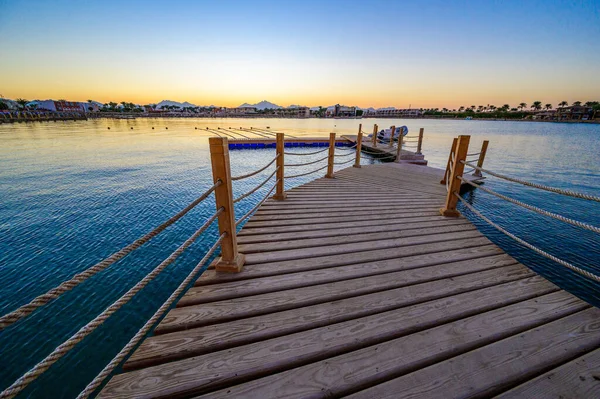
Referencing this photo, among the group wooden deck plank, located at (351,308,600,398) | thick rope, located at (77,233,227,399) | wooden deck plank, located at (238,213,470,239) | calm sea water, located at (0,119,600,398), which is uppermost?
thick rope, located at (77,233,227,399)

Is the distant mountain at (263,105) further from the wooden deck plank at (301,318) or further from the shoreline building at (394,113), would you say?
the wooden deck plank at (301,318)

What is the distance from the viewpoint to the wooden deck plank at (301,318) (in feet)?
5.75

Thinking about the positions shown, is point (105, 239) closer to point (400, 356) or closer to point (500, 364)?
point (400, 356)

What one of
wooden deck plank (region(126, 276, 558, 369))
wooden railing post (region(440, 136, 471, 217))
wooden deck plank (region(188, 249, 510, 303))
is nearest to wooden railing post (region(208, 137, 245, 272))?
wooden deck plank (region(188, 249, 510, 303))

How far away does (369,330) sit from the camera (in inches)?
77.4

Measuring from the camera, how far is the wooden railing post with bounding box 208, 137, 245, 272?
227 cm

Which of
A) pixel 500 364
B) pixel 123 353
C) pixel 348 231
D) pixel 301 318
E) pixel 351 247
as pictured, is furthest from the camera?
pixel 348 231

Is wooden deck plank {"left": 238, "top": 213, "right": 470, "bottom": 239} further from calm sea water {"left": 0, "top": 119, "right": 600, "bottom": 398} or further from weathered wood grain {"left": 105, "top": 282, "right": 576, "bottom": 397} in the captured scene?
calm sea water {"left": 0, "top": 119, "right": 600, "bottom": 398}

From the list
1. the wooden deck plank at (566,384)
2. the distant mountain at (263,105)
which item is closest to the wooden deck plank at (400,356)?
the wooden deck plank at (566,384)

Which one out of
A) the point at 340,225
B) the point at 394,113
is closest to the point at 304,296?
the point at 340,225

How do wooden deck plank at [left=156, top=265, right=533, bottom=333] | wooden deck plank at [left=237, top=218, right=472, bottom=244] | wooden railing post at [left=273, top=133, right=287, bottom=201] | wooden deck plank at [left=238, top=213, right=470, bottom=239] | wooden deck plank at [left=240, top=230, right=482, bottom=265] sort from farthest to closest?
wooden railing post at [left=273, top=133, right=287, bottom=201], wooden deck plank at [left=238, top=213, right=470, bottom=239], wooden deck plank at [left=237, top=218, right=472, bottom=244], wooden deck plank at [left=240, top=230, right=482, bottom=265], wooden deck plank at [left=156, top=265, right=533, bottom=333]

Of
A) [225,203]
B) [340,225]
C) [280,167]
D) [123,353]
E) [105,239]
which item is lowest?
[105,239]

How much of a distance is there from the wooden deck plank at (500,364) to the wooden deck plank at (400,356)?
32 millimetres

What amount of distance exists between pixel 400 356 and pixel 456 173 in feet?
11.2
